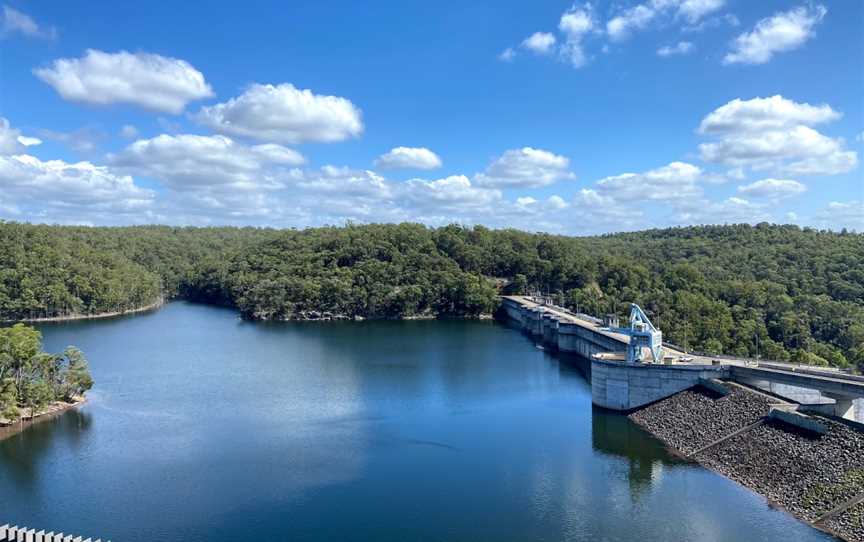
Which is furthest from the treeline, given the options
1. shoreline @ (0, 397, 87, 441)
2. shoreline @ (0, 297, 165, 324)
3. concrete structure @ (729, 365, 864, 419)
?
shoreline @ (0, 297, 165, 324)

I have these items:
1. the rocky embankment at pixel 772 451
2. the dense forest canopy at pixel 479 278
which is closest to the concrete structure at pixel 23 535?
the rocky embankment at pixel 772 451

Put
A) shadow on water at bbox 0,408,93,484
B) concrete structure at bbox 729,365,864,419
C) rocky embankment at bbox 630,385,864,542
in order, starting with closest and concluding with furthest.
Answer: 1. rocky embankment at bbox 630,385,864,542
2. shadow on water at bbox 0,408,93,484
3. concrete structure at bbox 729,365,864,419

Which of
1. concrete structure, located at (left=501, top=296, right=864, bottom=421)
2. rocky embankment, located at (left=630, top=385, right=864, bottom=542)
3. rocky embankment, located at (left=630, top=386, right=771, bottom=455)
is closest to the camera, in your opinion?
rocky embankment, located at (left=630, top=385, right=864, bottom=542)

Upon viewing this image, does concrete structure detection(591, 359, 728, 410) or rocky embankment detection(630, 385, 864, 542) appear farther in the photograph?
concrete structure detection(591, 359, 728, 410)

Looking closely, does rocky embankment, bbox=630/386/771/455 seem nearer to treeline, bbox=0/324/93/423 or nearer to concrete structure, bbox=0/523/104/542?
concrete structure, bbox=0/523/104/542

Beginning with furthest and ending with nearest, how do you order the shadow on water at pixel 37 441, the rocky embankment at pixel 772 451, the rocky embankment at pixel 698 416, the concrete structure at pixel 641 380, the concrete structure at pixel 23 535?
1. the concrete structure at pixel 641 380
2. the rocky embankment at pixel 698 416
3. the shadow on water at pixel 37 441
4. the rocky embankment at pixel 772 451
5. the concrete structure at pixel 23 535

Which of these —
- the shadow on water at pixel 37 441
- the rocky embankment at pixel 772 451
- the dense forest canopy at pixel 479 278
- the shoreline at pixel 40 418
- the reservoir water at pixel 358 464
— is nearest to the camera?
the reservoir water at pixel 358 464

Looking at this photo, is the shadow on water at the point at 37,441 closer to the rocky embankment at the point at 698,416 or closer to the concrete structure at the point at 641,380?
the concrete structure at the point at 641,380
